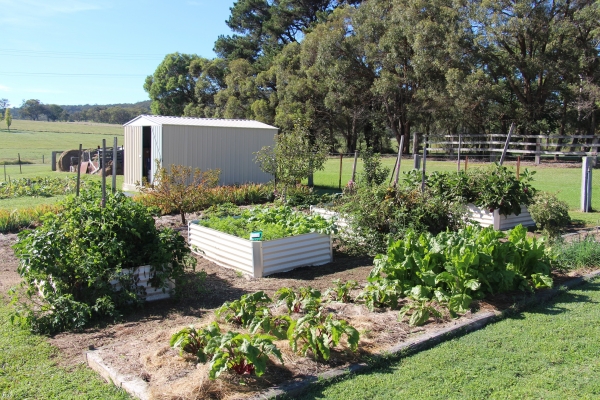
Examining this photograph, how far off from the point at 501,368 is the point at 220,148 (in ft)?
45.0

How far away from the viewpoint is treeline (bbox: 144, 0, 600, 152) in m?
26.0

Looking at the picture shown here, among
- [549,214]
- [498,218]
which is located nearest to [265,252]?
[498,218]

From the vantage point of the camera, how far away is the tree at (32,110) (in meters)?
123

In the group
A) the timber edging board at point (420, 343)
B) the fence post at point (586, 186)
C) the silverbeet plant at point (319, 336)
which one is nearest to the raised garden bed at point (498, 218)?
the fence post at point (586, 186)

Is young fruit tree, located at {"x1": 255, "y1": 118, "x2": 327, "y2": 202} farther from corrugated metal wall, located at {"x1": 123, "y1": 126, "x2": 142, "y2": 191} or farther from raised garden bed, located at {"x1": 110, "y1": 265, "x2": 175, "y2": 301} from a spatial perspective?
raised garden bed, located at {"x1": 110, "y1": 265, "x2": 175, "y2": 301}

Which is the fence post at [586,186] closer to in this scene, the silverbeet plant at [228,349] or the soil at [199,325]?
the soil at [199,325]

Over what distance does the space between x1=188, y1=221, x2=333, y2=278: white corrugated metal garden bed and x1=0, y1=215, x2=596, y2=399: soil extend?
17 centimetres

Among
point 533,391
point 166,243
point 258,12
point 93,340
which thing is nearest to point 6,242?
point 166,243

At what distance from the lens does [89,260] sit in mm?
5574

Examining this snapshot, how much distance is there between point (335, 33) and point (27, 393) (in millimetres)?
31154

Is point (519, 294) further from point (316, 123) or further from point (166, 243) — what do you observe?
point (316, 123)

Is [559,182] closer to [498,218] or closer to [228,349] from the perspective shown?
[498,218]

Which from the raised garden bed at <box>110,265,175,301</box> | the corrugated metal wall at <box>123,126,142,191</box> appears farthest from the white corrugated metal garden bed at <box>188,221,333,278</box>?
the corrugated metal wall at <box>123,126,142,191</box>

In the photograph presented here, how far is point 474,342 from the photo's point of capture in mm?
4621
